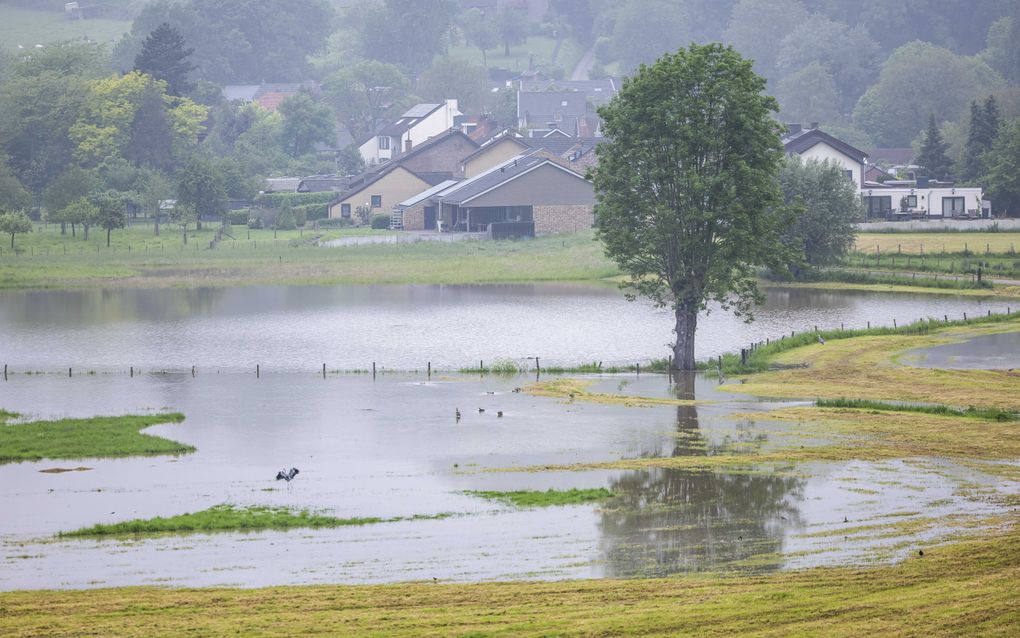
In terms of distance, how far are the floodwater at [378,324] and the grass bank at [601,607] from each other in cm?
2893

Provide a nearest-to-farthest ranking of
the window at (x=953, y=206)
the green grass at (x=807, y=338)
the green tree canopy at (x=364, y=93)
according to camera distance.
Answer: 1. the green grass at (x=807, y=338)
2. the window at (x=953, y=206)
3. the green tree canopy at (x=364, y=93)

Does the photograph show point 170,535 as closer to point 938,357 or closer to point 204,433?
point 204,433

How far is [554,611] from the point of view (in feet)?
75.2

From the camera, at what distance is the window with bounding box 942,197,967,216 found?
103688 mm

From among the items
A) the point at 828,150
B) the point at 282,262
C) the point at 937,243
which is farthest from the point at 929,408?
the point at 828,150

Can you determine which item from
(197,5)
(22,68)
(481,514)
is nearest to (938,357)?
(481,514)

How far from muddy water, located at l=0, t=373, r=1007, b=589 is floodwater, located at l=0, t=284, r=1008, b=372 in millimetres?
8115

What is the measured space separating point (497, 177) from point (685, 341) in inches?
2361

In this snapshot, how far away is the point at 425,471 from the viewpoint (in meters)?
35.5

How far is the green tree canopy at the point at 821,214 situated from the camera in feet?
A: 259

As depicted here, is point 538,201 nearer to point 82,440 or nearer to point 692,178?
point 692,178

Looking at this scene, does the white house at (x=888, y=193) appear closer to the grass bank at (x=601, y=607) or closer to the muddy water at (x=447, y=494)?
the muddy water at (x=447, y=494)

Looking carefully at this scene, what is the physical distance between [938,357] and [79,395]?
29625mm

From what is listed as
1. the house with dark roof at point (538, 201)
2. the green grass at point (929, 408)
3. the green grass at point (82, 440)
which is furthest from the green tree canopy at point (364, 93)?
the green grass at point (929, 408)
